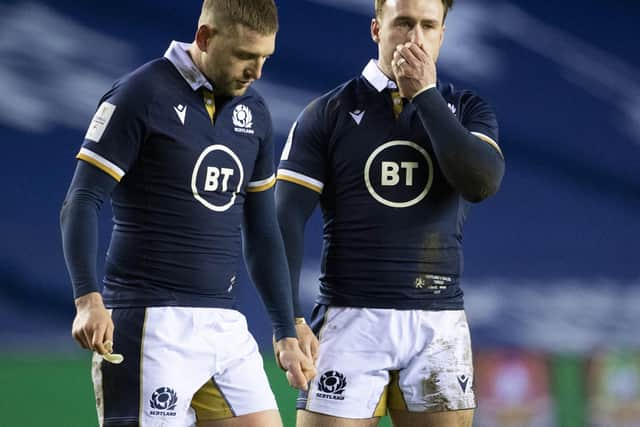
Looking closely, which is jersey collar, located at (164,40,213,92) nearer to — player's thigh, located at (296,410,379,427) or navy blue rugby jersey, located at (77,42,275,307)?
navy blue rugby jersey, located at (77,42,275,307)

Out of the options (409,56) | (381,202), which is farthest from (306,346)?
(409,56)

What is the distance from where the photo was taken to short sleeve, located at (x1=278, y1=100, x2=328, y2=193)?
2.91 m

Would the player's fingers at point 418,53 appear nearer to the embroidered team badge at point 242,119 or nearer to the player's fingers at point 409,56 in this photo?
the player's fingers at point 409,56

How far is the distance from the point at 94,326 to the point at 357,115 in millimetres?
1002

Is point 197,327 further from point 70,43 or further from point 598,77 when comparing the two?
point 598,77

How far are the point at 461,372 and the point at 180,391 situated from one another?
2.43 ft

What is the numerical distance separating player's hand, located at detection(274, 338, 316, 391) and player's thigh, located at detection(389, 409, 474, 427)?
0.88 feet

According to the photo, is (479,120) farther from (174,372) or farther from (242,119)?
(174,372)

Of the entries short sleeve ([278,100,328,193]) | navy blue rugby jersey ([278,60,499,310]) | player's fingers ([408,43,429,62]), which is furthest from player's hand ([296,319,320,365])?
player's fingers ([408,43,429,62])

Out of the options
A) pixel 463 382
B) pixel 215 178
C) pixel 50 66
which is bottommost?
pixel 463 382

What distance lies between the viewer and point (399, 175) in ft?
9.41

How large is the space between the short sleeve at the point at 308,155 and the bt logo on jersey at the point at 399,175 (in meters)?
0.13

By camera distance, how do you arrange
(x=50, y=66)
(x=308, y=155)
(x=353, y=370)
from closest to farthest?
1. (x=353, y=370)
2. (x=308, y=155)
3. (x=50, y=66)

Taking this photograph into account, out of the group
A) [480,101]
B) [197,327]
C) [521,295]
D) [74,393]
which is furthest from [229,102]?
[521,295]
